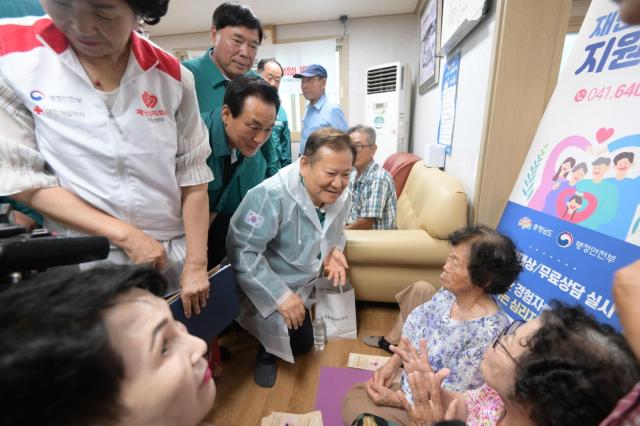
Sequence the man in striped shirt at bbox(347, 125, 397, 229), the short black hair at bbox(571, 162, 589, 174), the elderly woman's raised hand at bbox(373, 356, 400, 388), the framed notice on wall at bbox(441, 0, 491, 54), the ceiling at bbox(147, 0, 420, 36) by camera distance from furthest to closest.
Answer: the ceiling at bbox(147, 0, 420, 36) < the man in striped shirt at bbox(347, 125, 397, 229) < the framed notice on wall at bbox(441, 0, 491, 54) < the elderly woman's raised hand at bbox(373, 356, 400, 388) < the short black hair at bbox(571, 162, 589, 174)

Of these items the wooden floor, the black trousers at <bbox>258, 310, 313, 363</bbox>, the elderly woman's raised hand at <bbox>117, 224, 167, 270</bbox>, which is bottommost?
the wooden floor

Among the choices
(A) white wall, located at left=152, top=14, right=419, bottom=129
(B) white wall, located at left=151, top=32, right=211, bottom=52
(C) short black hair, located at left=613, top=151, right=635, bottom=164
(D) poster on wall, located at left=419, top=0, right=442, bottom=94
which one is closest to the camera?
(C) short black hair, located at left=613, top=151, right=635, bottom=164

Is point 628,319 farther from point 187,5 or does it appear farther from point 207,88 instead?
point 187,5

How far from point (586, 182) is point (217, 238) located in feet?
5.53

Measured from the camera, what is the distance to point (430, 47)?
3.03 meters

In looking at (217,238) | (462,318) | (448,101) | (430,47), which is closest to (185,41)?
(430,47)

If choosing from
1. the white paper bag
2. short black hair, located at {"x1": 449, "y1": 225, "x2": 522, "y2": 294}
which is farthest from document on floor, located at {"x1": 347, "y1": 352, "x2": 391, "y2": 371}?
short black hair, located at {"x1": 449, "y1": 225, "x2": 522, "y2": 294}

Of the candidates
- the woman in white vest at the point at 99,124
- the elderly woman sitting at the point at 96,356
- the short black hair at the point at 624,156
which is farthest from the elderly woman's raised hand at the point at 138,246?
the short black hair at the point at 624,156

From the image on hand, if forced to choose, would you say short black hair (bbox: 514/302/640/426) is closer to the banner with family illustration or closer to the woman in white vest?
the banner with family illustration

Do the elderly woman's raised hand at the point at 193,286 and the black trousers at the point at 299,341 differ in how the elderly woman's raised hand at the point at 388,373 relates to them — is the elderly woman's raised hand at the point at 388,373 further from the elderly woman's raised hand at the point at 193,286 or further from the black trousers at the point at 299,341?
the elderly woman's raised hand at the point at 193,286

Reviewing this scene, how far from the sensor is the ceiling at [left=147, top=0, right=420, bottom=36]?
360 centimetres

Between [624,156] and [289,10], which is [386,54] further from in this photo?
[624,156]

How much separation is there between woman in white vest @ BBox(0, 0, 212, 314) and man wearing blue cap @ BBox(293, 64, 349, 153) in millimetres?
2477

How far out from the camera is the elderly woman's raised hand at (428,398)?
88 centimetres
